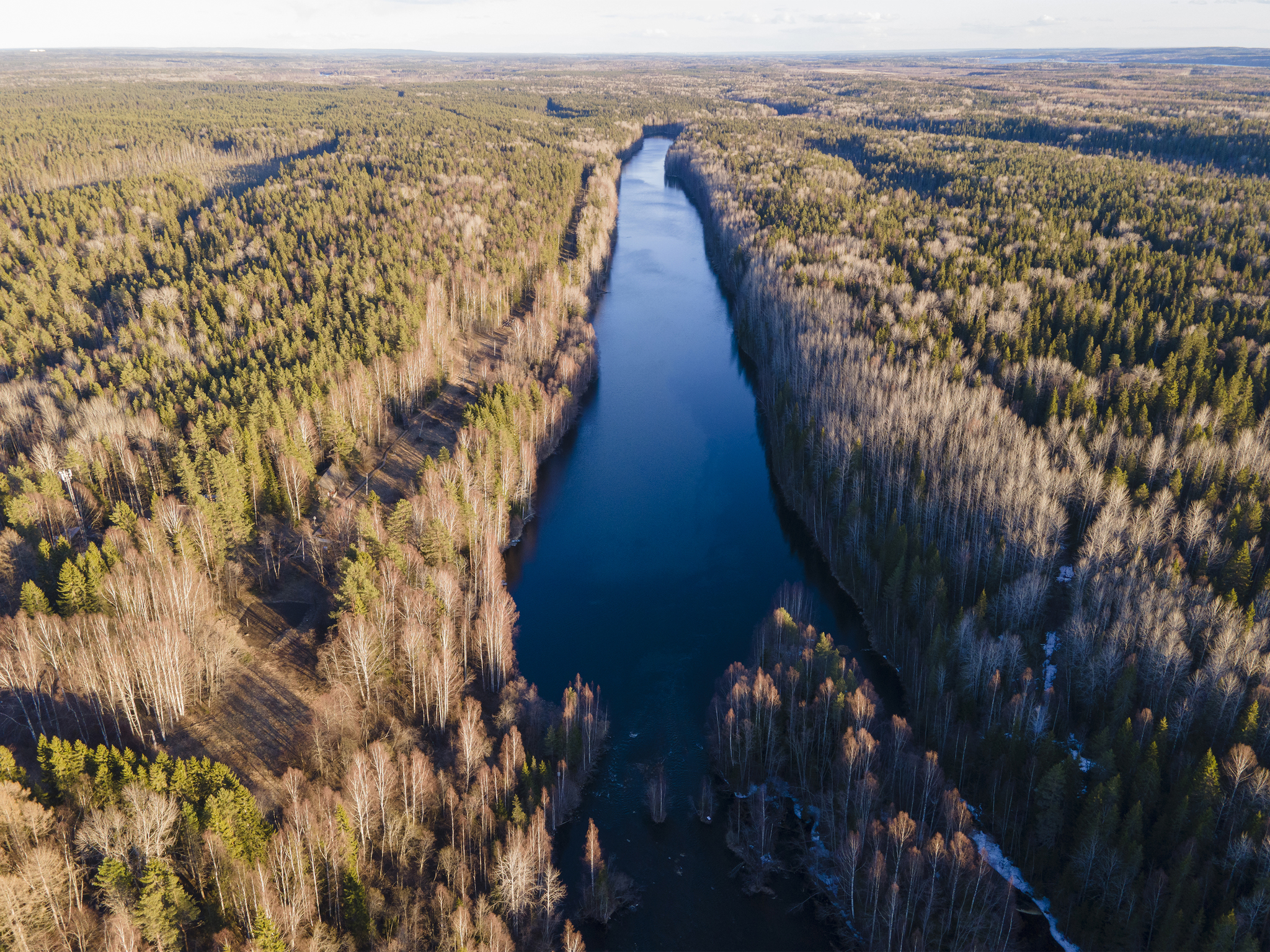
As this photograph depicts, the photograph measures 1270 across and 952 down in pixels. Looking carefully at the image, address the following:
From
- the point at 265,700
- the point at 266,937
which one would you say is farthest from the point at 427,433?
the point at 266,937

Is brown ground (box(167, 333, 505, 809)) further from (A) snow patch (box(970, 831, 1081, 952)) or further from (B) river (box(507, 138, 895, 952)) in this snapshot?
(A) snow patch (box(970, 831, 1081, 952))

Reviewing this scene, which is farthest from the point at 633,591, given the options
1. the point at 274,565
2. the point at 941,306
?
the point at 941,306

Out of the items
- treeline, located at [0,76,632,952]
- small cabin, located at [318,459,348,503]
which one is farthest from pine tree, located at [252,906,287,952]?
small cabin, located at [318,459,348,503]

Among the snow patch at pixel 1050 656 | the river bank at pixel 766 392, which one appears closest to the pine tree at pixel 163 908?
Answer: the river bank at pixel 766 392

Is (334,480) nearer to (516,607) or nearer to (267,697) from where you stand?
(516,607)

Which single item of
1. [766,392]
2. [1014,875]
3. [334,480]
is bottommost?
[1014,875]

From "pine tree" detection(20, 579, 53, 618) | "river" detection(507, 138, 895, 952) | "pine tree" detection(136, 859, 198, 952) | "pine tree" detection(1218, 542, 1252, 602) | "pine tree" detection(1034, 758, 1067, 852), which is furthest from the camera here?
"pine tree" detection(1218, 542, 1252, 602)
